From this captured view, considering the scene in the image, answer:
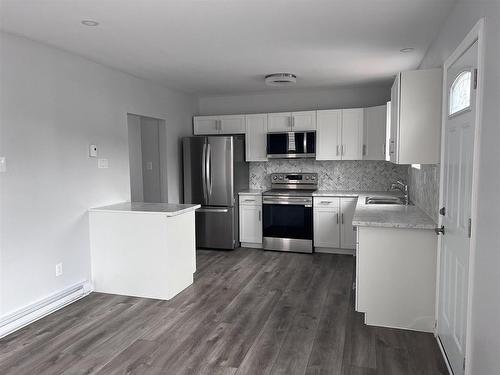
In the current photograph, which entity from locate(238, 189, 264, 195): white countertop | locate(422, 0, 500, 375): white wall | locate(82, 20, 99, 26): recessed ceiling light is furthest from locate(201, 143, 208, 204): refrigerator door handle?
locate(422, 0, 500, 375): white wall

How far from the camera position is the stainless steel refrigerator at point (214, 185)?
5.50 metres

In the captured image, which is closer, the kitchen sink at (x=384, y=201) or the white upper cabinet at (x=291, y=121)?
the kitchen sink at (x=384, y=201)

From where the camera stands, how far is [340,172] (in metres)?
5.85

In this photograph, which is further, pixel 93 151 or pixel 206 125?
pixel 206 125

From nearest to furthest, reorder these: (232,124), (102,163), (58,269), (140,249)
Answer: (58,269)
(140,249)
(102,163)
(232,124)

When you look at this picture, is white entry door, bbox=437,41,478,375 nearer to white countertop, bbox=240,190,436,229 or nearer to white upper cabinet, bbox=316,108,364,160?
white countertop, bbox=240,190,436,229

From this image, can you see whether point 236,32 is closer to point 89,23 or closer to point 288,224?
point 89,23

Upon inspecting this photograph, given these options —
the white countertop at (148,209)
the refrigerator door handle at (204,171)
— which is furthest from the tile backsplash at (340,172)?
the white countertop at (148,209)

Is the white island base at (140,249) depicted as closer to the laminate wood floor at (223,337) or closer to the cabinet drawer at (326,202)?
the laminate wood floor at (223,337)

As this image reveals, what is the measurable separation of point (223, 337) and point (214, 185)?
9.42ft

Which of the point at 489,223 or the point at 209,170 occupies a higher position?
the point at 209,170

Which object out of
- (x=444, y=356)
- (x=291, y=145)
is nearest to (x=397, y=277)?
(x=444, y=356)

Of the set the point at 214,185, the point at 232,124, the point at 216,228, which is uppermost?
the point at 232,124

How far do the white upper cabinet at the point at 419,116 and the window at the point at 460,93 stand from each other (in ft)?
0.79
